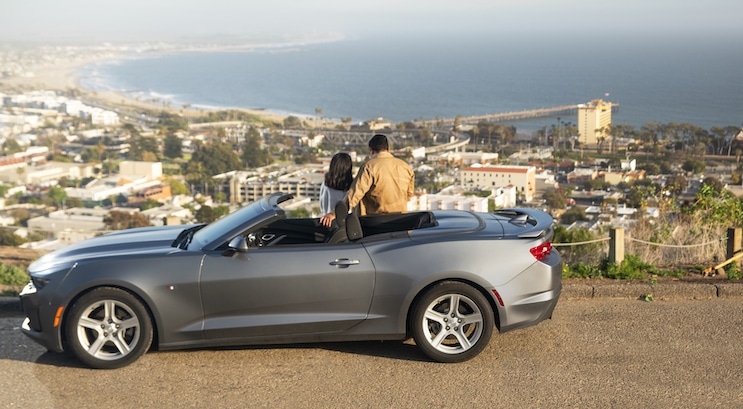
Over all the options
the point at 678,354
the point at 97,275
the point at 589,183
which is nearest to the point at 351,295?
the point at 97,275

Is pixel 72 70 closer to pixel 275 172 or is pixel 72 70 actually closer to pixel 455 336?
pixel 275 172

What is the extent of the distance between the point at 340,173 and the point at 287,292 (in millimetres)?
1651

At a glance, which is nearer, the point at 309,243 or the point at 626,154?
the point at 309,243

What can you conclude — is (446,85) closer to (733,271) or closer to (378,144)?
(733,271)

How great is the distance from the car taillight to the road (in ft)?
2.05

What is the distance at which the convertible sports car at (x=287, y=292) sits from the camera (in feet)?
17.2

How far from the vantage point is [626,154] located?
34.9 metres

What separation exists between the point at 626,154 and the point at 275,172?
47.8 ft

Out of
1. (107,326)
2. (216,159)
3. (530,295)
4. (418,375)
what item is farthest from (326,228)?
(216,159)

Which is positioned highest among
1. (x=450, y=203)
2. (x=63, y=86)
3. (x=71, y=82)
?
(x=71, y=82)

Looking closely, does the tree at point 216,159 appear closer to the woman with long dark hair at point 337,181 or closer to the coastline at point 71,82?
the coastline at point 71,82

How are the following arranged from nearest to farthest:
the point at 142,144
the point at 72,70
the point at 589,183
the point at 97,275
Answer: the point at 97,275
the point at 589,183
the point at 142,144
the point at 72,70

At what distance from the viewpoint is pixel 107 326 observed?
207 inches

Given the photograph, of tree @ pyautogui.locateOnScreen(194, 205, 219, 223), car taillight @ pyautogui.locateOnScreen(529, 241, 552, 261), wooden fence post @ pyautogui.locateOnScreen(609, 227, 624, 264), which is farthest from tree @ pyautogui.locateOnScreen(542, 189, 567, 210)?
car taillight @ pyautogui.locateOnScreen(529, 241, 552, 261)
